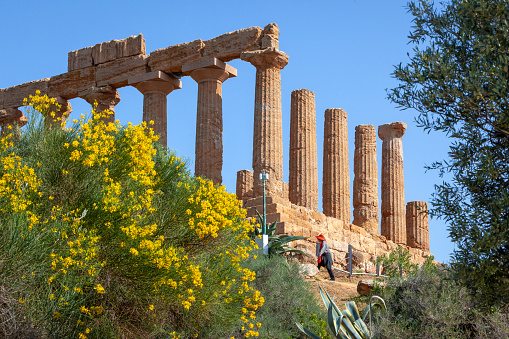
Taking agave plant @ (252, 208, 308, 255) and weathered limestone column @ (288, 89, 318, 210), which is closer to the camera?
agave plant @ (252, 208, 308, 255)

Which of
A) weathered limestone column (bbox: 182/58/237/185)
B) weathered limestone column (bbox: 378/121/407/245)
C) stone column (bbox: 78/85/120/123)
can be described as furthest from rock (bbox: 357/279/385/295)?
stone column (bbox: 78/85/120/123)

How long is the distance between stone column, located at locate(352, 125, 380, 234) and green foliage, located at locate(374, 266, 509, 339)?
51.2 feet

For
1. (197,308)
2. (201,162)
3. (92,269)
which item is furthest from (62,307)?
(201,162)

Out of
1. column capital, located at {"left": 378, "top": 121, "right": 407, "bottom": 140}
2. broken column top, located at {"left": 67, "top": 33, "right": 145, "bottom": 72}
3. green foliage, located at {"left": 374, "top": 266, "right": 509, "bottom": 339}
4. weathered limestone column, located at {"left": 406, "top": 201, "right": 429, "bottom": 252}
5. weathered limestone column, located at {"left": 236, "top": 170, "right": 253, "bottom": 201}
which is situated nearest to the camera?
green foliage, located at {"left": 374, "top": 266, "right": 509, "bottom": 339}

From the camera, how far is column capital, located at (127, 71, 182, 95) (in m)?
26.7

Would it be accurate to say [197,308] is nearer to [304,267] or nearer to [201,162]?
[304,267]

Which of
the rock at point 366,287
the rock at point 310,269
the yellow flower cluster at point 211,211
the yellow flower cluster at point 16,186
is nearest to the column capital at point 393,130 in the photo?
the rock at point 310,269

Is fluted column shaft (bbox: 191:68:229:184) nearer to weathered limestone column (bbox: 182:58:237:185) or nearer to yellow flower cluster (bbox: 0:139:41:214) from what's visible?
weathered limestone column (bbox: 182:58:237:185)

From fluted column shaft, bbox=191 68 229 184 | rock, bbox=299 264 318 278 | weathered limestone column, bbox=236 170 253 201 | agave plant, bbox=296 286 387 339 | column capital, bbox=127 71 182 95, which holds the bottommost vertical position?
agave plant, bbox=296 286 387 339

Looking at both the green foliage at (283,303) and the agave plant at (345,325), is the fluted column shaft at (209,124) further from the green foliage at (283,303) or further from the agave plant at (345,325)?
the agave plant at (345,325)

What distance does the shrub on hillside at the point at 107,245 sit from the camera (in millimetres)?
10656

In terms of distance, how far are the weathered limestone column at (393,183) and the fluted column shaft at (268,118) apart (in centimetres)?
897

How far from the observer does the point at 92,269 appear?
36.2ft

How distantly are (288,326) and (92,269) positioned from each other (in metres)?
5.28
